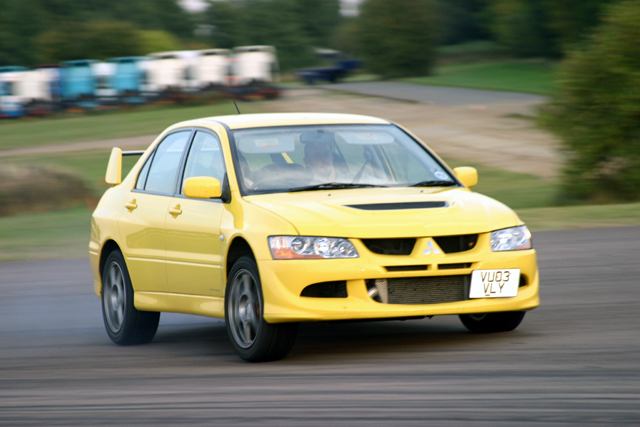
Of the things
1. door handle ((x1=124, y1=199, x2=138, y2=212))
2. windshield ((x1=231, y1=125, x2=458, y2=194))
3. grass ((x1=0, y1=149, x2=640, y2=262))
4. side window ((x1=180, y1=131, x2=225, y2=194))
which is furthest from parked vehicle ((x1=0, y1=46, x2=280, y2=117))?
windshield ((x1=231, y1=125, x2=458, y2=194))

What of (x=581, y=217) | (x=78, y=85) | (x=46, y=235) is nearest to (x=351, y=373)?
(x=581, y=217)

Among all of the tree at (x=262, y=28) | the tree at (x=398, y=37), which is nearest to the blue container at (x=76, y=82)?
the tree at (x=398, y=37)

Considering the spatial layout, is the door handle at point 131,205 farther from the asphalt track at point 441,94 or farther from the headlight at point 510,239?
the asphalt track at point 441,94

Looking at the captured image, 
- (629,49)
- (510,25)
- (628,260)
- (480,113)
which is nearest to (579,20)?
(510,25)

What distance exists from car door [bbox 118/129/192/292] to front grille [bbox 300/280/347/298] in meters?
1.63

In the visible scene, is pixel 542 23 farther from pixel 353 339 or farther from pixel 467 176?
pixel 353 339

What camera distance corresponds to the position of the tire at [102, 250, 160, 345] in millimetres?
7676

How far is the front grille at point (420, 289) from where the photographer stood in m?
5.94

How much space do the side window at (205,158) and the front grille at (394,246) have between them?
4.66 ft

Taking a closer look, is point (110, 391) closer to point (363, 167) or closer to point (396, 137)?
point (363, 167)

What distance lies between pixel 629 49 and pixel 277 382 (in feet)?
49.4

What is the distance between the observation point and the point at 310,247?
593 cm

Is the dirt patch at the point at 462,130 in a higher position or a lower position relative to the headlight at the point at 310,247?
lower

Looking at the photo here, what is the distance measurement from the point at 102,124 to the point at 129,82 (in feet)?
25.9
